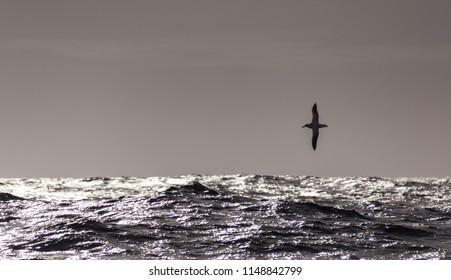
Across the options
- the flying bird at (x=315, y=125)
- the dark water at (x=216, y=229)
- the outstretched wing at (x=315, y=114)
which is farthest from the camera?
the outstretched wing at (x=315, y=114)

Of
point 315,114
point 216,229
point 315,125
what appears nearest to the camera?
point 315,125

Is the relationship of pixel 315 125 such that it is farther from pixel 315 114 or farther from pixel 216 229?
pixel 216 229

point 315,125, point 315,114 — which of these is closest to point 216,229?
point 315,125

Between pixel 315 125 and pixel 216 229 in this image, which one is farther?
pixel 216 229

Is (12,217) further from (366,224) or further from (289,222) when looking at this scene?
(366,224)

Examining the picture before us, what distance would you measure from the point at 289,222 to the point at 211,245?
6.49 metres

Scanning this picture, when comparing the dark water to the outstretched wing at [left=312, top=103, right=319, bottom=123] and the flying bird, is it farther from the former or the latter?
the outstretched wing at [left=312, top=103, right=319, bottom=123]

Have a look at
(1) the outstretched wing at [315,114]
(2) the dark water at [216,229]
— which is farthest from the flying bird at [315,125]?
(2) the dark water at [216,229]

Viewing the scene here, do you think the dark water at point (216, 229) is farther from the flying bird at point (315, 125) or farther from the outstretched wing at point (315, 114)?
the outstretched wing at point (315, 114)

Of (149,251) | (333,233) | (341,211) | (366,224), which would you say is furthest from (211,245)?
(341,211)

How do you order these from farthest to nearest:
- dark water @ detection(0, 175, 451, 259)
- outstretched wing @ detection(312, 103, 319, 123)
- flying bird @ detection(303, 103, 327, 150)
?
outstretched wing @ detection(312, 103, 319, 123) → flying bird @ detection(303, 103, 327, 150) → dark water @ detection(0, 175, 451, 259)

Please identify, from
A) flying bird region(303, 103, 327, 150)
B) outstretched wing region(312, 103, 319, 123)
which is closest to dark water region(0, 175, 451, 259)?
flying bird region(303, 103, 327, 150)

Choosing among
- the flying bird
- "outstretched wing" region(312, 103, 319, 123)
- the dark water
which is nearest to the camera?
the dark water

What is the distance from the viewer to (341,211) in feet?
118
